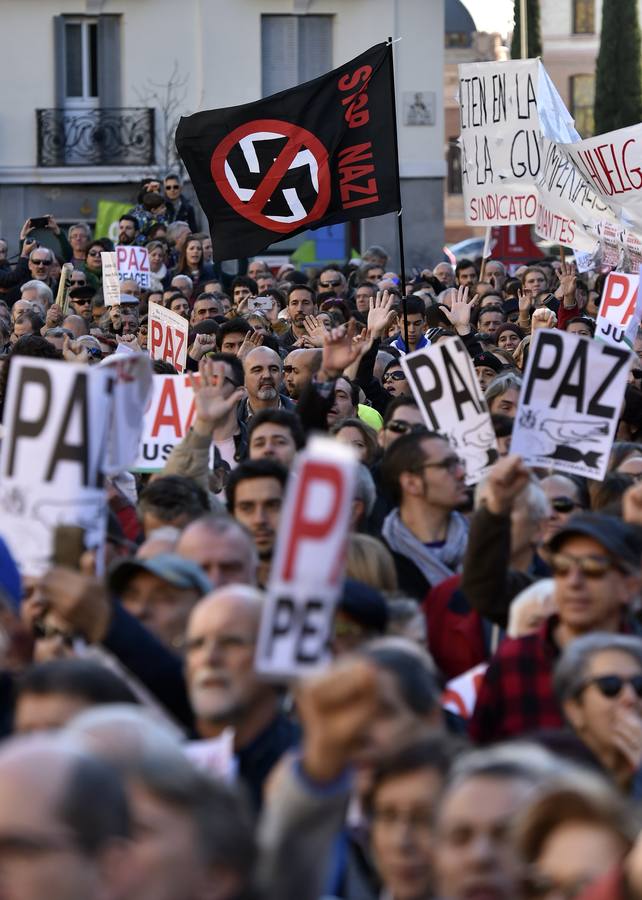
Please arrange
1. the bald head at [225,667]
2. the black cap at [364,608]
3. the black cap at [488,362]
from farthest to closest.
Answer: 1. the black cap at [488,362]
2. the black cap at [364,608]
3. the bald head at [225,667]

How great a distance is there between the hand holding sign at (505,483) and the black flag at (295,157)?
5.55m

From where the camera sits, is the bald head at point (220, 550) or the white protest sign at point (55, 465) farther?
Answer: the bald head at point (220, 550)

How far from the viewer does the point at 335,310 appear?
Answer: 539 inches

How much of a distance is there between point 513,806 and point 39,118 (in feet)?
103

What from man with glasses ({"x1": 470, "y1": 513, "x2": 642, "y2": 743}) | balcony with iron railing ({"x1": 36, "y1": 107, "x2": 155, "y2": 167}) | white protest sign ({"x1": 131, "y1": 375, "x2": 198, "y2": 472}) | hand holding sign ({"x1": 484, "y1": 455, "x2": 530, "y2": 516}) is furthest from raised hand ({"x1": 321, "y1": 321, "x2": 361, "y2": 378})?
balcony with iron railing ({"x1": 36, "y1": 107, "x2": 155, "y2": 167})

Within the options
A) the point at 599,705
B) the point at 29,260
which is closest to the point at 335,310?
the point at 29,260

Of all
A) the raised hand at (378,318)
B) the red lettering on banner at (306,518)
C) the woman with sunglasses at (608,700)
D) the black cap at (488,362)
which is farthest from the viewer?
the black cap at (488,362)

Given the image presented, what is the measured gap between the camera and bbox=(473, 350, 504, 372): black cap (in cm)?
1123

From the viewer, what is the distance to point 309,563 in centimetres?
377

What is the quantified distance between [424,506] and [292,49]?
89.9 feet

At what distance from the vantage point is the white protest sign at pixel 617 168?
559 inches

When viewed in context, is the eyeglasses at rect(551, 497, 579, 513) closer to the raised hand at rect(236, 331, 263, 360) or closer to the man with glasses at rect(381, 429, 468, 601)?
the man with glasses at rect(381, 429, 468, 601)

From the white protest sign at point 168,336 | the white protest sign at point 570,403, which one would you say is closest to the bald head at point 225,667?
the white protest sign at point 570,403

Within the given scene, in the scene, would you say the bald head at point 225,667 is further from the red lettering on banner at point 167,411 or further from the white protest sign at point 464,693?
the red lettering on banner at point 167,411
